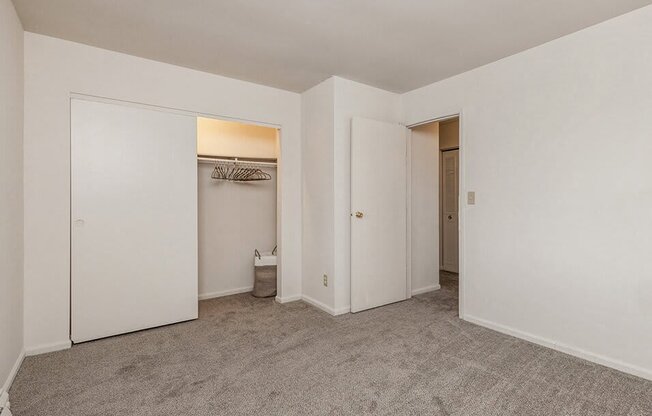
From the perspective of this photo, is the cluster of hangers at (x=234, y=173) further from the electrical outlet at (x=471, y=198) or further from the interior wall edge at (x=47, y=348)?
the electrical outlet at (x=471, y=198)

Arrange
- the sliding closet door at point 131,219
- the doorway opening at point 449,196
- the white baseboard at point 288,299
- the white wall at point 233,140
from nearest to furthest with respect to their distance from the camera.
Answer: the sliding closet door at point 131,219
the white baseboard at point 288,299
the white wall at point 233,140
the doorway opening at point 449,196

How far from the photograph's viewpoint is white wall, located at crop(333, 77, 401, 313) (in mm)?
3334

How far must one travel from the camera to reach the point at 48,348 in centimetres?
250

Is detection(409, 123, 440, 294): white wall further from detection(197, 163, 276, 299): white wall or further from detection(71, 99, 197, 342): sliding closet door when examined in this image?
detection(71, 99, 197, 342): sliding closet door

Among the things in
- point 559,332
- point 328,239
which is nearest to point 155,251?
point 328,239

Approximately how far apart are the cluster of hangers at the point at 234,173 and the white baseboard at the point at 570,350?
277 centimetres

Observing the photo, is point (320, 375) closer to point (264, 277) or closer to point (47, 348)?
point (264, 277)

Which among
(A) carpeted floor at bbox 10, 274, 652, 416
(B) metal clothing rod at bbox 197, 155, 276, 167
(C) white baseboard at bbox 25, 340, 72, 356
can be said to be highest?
(B) metal clothing rod at bbox 197, 155, 276, 167

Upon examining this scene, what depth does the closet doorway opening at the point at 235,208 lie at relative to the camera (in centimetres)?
389

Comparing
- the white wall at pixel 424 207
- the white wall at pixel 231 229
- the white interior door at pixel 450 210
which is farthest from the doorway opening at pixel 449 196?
the white wall at pixel 231 229

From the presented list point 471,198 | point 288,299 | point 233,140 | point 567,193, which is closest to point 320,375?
point 288,299

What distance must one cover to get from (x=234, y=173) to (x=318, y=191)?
1117 mm

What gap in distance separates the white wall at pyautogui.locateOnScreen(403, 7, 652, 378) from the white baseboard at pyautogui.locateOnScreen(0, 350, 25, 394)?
3.34m

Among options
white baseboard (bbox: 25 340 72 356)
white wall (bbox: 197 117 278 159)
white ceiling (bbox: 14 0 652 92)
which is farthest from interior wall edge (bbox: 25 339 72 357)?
white ceiling (bbox: 14 0 652 92)
